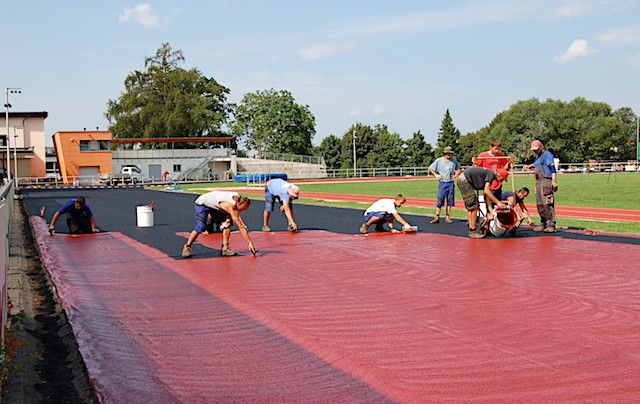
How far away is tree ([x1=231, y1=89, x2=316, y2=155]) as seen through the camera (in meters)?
101

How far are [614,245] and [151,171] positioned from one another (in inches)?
2916

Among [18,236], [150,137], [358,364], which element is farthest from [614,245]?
[150,137]

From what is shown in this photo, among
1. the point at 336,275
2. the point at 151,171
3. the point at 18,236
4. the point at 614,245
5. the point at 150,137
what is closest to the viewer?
the point at 336,275

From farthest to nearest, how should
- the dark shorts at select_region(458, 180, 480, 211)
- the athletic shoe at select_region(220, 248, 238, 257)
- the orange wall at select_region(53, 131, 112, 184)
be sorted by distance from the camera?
the orange wall at select_region(53, 131, 112, 184) < the dark shorts at select_region(458, 180, 480, 211) < the athletic shoe at select_region(220, 248, 238, 257)

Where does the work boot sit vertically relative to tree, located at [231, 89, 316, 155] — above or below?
below

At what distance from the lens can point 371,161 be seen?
107m

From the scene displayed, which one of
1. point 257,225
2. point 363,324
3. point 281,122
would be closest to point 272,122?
point 281,122

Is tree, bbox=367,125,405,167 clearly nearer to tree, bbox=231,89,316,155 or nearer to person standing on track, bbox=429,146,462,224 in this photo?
tree, bbox=231,89,316,155

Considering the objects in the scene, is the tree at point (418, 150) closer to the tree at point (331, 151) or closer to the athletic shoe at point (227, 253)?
the tree at point (331, 151)

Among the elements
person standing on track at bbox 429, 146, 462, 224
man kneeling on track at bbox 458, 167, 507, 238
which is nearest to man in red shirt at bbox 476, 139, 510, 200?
man kneeling on track at bbox 458, 167, 507, 238

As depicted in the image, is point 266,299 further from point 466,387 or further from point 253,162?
point 253,162

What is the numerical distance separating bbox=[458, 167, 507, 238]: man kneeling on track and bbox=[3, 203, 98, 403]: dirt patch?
25.2 ft

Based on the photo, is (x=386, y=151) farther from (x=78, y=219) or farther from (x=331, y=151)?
(x=78, y=219)

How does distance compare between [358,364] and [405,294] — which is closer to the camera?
[358,364]
